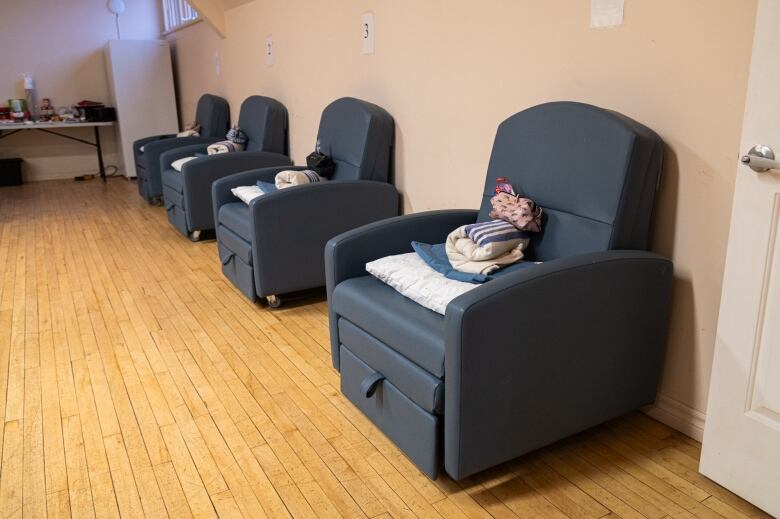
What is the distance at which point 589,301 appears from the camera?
1.57 metres

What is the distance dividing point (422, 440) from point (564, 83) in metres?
1.21

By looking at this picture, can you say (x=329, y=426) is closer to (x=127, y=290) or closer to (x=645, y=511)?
(x=645, y=511)

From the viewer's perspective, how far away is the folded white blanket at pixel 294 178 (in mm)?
2936

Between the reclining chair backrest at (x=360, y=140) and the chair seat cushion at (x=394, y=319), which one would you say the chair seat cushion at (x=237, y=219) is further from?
the chair seat cushion at (x=394, y=319)

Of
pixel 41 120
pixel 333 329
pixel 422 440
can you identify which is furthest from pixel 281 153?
pixel 41 120

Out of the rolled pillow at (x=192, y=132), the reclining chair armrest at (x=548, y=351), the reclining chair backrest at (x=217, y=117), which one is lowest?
the reclining chair armrest at (x=548, y=351)

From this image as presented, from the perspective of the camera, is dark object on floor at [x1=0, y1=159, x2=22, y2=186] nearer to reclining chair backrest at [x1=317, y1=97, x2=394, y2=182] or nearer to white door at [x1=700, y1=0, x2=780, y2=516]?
reclining chair backrest at [x1=317, y1=97, x2=394, y2=182]

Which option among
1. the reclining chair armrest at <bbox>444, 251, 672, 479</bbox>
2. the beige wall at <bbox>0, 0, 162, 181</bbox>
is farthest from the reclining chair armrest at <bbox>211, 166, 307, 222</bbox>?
the beige wall at <bbox>0, 0, 162, 181</bbox>

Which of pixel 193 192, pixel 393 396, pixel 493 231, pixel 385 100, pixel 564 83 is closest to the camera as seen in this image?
pixel 393 396

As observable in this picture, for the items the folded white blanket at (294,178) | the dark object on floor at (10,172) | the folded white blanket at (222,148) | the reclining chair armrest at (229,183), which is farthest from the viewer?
the dark object on floor at (10,172)

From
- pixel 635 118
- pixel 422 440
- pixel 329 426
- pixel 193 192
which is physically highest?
pixel 635 118

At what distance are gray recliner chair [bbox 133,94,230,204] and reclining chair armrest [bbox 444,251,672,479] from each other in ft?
12.2

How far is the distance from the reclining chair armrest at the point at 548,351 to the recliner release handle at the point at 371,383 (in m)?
0.31

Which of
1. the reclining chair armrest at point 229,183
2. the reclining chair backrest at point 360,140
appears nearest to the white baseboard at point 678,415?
the reclining chair backrest at point 360,140
